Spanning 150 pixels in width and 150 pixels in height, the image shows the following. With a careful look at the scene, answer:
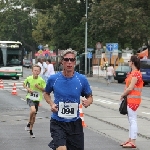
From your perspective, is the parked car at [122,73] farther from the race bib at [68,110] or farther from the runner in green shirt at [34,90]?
the race bib at [68,110]

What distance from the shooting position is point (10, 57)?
1986 inches

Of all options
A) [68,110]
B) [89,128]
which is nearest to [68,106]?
[68,110]

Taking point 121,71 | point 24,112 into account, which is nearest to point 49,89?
point 24,112

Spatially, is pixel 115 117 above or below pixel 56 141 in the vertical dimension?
below

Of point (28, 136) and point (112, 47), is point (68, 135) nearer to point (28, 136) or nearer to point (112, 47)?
point (28, 136)

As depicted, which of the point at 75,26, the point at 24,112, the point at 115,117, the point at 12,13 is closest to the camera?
the point at 115,117

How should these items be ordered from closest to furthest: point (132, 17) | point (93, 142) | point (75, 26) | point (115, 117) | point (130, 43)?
point (93, 142), point (115, 117), point (132, 17), point (130, 43), point (75, 26)

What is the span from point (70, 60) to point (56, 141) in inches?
41.1

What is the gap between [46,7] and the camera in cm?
6781

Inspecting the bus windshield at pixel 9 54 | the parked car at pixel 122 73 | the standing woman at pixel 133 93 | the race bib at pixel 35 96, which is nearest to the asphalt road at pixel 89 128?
the standing woman at pixel 133 93

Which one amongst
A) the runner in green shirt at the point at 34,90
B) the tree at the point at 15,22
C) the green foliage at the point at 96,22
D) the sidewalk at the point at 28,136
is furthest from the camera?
the tree at the point at 15,22

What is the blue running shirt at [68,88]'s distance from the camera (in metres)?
8.02

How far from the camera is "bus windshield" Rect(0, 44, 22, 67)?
50094 mm

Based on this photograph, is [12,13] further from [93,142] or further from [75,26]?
[93,142]
